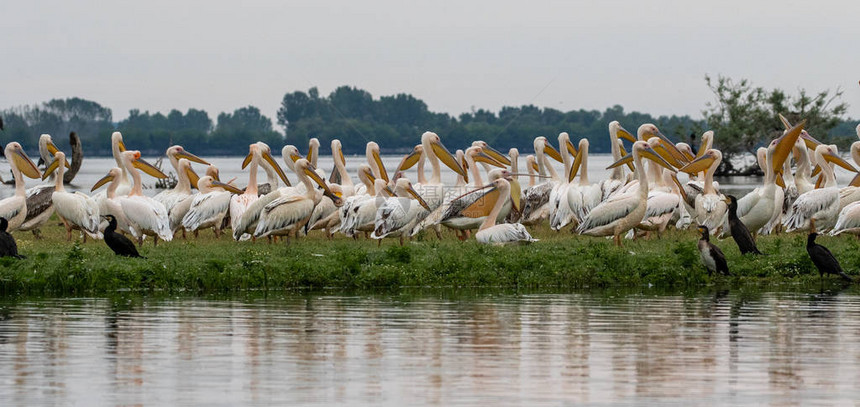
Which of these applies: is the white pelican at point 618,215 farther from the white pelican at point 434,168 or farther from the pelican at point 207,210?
the pelican at point 207,210

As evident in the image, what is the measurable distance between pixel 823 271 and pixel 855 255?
79 centimetres

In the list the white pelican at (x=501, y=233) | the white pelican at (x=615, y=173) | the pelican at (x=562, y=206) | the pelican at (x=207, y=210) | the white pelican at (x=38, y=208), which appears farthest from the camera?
the white pelican at (x=615, y=173)

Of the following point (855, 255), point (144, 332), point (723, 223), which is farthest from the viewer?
point (723, 223)

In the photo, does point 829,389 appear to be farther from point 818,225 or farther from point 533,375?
point 818,225

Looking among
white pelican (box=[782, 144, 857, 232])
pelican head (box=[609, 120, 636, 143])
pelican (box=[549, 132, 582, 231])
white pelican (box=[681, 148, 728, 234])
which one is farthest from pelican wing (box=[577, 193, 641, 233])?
pelican head (box=[609, 120, 636, 143])

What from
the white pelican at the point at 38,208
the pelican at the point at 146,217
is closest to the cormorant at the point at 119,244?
the pelican at the point at 146,217

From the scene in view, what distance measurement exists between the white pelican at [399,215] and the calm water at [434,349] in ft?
12.4

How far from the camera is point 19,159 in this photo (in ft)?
67.0

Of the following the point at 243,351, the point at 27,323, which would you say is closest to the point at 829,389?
the point at 243,351

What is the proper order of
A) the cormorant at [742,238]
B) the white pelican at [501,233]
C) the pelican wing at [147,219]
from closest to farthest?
the cormorant at [742,238] → the white pelican at [501,233] → the pelican wing at [147,219]

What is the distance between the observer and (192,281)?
13.6m

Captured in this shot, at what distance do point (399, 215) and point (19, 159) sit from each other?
259 inches

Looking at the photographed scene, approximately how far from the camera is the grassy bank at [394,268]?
13.5 meters

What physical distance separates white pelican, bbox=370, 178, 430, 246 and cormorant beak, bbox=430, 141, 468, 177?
3.41 m
